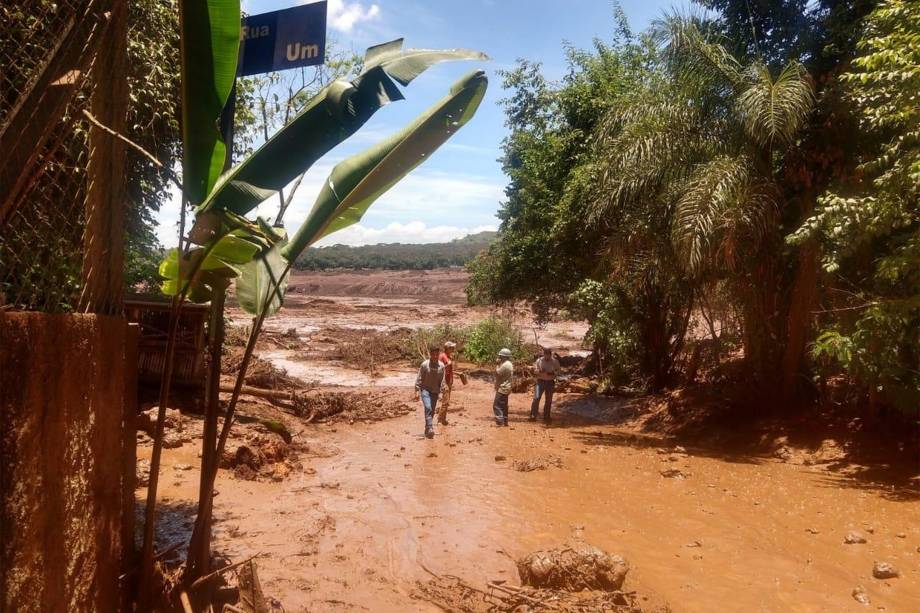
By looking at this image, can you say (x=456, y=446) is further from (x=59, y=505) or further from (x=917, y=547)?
(x=59, y=505)

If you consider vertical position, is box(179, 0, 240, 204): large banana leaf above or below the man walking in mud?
above

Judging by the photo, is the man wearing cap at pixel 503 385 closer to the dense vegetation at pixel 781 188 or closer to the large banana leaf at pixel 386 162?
the dense vegetation at pixel 781 188

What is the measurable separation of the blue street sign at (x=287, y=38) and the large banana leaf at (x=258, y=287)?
1112 mm

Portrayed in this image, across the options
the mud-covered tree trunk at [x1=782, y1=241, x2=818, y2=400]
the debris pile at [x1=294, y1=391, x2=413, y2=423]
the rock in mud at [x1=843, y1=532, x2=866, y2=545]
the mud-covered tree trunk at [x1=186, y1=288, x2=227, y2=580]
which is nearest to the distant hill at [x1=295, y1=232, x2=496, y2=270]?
the debris pile at [x1=294, y1=391, x2=413, y2=423]

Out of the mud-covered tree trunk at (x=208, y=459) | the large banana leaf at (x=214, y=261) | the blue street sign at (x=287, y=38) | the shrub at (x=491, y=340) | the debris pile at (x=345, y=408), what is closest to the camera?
the large banana leaf at (x=214, y=261)

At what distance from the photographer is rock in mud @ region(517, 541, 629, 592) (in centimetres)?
523

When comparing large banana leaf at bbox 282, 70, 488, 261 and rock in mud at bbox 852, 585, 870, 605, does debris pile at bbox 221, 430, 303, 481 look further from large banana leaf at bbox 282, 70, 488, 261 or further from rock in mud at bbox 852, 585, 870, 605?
rock in mud at bbox 852, 585, 870, 605

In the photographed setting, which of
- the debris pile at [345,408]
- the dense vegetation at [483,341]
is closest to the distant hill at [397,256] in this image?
the dense vegetation at [483,341]

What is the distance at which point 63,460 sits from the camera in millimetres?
2984

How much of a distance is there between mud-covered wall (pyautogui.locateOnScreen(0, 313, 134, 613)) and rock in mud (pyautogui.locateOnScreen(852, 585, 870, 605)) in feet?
17.2

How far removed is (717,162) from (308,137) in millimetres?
8440

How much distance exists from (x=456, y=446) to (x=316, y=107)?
8377 mm

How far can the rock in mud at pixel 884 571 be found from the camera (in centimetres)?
577

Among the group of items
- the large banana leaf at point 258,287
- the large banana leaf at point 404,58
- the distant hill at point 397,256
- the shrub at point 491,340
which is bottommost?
the shrub at point 491,340
